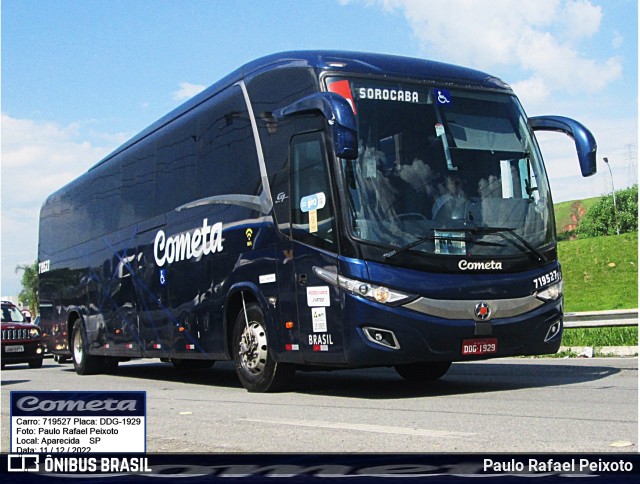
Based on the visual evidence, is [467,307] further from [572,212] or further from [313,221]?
[572,212]

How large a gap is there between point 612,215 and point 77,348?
125336 mm

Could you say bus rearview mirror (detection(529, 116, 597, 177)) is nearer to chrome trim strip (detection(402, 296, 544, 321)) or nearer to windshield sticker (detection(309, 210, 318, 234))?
chrome trim strip (detection(402, 296, 544, 321))

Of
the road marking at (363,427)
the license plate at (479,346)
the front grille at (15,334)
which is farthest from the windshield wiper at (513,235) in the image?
the front grille at (15,334)

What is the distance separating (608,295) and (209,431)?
48543mm

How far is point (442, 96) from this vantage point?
11.0 m

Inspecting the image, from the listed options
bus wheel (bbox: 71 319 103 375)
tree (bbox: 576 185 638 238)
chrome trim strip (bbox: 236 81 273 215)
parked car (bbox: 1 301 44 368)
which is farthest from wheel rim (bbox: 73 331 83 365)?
tree (bbox: 576 185 638 238)

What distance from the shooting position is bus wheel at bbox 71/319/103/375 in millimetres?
19266

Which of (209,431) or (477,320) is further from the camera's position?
(477,320)

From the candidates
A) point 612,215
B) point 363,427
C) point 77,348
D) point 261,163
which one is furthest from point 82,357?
point 612,215

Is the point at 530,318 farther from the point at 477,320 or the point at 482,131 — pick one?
the point at 482,131

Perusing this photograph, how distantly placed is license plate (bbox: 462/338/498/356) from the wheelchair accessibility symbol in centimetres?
267

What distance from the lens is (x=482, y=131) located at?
36.0ft

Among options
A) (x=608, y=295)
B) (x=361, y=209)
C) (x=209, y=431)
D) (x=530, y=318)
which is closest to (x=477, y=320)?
(x=530, y=318)

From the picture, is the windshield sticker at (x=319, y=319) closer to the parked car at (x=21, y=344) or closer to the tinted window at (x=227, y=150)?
the tinted window at (x=227, y=150)
